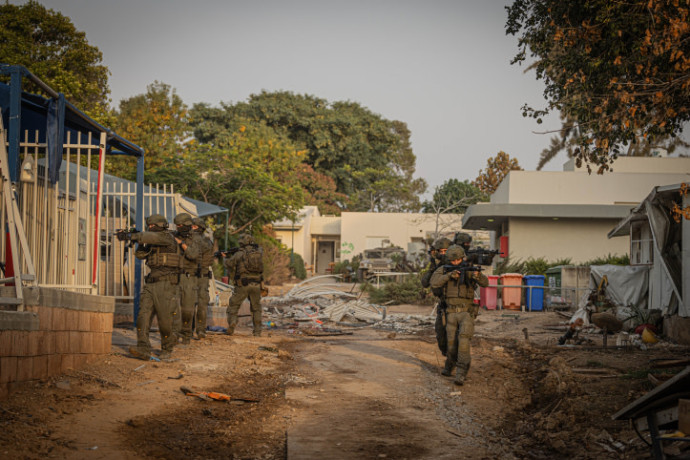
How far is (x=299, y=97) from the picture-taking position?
54.4 m

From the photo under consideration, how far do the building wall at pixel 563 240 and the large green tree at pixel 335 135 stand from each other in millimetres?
Answer: 26555

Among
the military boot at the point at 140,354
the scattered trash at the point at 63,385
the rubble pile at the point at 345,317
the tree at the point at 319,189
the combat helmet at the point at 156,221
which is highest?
the tree at the point at 319,189

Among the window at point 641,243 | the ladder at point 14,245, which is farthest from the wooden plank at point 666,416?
the window at point 641,243

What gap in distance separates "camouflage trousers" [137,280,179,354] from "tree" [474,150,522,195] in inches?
1889

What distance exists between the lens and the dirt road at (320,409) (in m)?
5.25

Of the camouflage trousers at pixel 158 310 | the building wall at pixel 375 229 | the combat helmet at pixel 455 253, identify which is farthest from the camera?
the building wall at pixel 375 229

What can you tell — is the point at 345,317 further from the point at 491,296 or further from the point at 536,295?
the point at 536,295

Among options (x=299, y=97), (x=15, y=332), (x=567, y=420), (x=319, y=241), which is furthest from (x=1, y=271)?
(x=299, y=97)

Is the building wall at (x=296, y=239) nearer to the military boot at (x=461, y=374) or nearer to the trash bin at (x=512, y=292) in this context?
the trash bin at (x=512, y=292)

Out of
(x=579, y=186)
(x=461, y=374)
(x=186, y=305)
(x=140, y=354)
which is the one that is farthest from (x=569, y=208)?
(x=140, y=354)

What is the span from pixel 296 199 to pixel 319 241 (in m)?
23.0

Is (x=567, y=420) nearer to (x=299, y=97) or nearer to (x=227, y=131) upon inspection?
(x=227, y=131)

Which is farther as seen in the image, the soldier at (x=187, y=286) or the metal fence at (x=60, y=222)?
the soldier at (x=187, y=286)

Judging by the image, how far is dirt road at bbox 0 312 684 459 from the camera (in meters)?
5.25
